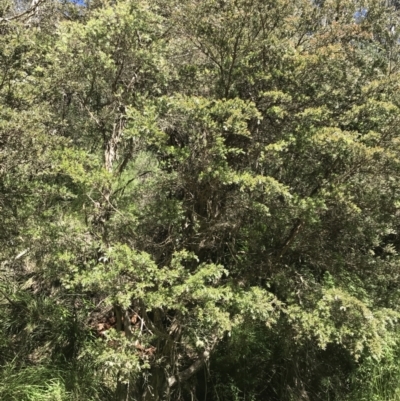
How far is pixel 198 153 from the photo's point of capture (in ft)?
12.5

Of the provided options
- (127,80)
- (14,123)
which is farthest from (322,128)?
(14,123)

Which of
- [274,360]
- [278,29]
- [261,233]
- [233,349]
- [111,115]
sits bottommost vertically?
[274,360]

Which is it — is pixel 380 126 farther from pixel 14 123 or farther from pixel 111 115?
pixel 14 123

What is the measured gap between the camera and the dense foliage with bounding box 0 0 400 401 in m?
3.63

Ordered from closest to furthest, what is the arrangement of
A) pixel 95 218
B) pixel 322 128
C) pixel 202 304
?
pixel 202 304
pixel 322 128
pixel 95 218

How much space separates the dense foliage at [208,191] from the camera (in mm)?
3635

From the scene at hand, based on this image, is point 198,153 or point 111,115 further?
point 111,115

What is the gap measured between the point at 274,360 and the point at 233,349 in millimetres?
633

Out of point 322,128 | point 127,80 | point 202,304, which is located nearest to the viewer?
point 202,304

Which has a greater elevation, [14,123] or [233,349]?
[14,123]

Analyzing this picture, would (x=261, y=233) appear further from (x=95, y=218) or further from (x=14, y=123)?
(x=14, y=123)

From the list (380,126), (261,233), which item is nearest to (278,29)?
(380,126)

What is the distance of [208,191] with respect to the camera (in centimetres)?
415

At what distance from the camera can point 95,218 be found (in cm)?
420
